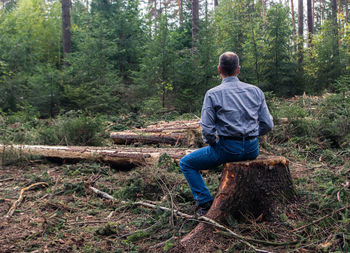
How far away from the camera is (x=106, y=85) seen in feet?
44.9

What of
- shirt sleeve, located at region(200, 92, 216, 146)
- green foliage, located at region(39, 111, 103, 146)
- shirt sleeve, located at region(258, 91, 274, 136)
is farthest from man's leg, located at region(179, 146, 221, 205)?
green foliage, located at region(39, 111, 103, 146)

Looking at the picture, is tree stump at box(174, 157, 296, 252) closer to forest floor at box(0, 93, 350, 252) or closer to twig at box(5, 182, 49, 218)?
forest floor at box(0, 93, 350, 252)

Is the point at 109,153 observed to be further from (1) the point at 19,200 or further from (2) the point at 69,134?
(2) the point at 69,134

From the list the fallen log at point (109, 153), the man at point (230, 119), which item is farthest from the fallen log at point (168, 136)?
the man at point (230, 119)

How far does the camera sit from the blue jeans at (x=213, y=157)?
351 cm

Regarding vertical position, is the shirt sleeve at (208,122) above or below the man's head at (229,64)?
below

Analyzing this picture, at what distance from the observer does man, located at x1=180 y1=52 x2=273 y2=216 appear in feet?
11.4

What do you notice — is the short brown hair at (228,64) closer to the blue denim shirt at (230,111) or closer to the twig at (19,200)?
the blue denim shirt at (230,111)

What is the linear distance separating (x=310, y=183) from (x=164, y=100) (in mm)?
9751

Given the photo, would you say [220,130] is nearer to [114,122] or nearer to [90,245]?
[90,245]

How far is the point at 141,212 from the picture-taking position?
4.37 metres

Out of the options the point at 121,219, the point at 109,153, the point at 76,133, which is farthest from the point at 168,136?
the point at 121,219

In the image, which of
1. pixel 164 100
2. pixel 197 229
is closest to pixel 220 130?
pixel 197 229

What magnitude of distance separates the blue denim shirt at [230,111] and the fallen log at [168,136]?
13.1ft
